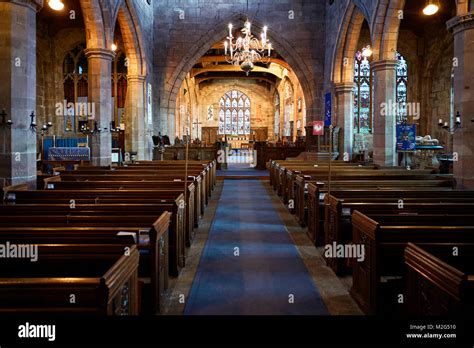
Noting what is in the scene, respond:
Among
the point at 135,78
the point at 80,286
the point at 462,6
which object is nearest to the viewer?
the point at 80,286

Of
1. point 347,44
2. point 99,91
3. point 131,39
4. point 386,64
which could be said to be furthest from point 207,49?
point 386,64

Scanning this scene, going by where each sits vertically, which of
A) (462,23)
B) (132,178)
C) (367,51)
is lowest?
(132,178)

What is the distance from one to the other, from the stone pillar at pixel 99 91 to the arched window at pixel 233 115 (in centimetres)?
2118

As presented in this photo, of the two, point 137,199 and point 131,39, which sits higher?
point 131,39

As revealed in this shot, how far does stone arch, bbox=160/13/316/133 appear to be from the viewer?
16.8 m

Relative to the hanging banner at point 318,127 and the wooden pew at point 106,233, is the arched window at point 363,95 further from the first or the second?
the wooden pew at point 106,233

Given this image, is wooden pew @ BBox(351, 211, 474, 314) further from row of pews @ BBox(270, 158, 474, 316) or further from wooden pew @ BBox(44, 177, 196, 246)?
wooden pew @ BBox(44, 177, 196, 246)

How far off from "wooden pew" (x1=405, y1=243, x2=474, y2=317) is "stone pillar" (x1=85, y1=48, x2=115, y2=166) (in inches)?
361

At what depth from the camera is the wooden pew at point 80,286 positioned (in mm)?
2018

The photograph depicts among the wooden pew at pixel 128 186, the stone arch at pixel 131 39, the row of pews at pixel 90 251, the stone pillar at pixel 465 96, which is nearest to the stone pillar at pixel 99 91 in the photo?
the stone arch at pixel 131 39

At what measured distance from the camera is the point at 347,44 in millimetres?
14578

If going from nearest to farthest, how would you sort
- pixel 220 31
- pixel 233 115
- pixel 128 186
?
pixel 128 186
pixel 220 31
pixel 233 115

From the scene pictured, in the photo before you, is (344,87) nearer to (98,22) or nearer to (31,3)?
(98,22)

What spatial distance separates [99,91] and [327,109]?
850 cm
